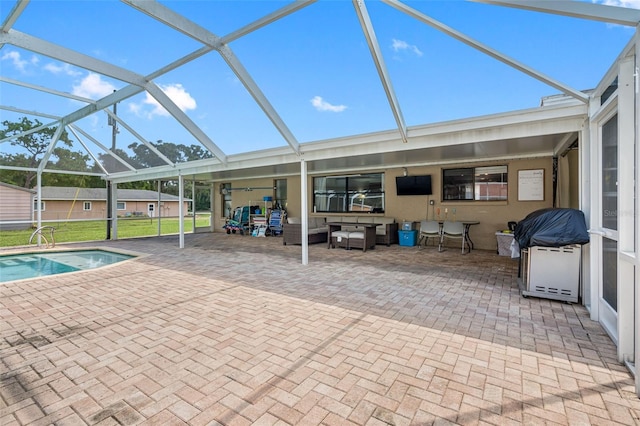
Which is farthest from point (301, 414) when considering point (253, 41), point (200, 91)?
point (200, 91)

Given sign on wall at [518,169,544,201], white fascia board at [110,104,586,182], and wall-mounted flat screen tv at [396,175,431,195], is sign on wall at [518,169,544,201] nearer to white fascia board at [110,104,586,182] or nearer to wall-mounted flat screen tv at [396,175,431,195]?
white fascia board at [110,104,586,182]

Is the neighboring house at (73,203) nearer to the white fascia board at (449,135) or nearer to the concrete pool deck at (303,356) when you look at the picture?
the white fascia board at (449,135)

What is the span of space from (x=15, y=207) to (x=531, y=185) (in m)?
15.8

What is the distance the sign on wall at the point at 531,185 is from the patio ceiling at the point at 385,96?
54 cm

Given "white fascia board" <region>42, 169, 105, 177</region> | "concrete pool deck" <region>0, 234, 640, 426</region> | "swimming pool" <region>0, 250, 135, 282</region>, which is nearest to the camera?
"concrete pool deck" <region>0, 234, 640, 426</region>

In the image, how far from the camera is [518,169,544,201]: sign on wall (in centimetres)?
766

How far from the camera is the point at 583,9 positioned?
7.86 ft

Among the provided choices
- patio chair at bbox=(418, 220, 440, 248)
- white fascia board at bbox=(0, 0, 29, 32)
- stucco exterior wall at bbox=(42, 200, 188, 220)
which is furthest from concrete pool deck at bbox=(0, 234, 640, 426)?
stucco exterior wall at bbox=(42, 200, 188, 220)

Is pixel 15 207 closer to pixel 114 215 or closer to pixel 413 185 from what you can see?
pixel 114 215

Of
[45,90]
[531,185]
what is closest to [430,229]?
Result: [531,185]

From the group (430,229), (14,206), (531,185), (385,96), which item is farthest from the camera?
(14,206)

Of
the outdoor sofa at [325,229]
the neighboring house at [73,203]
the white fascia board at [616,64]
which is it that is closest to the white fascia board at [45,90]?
the neighboring house at [73,203]

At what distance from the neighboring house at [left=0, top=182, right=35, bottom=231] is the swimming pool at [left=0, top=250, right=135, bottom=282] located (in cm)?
206

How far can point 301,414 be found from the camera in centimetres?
177
